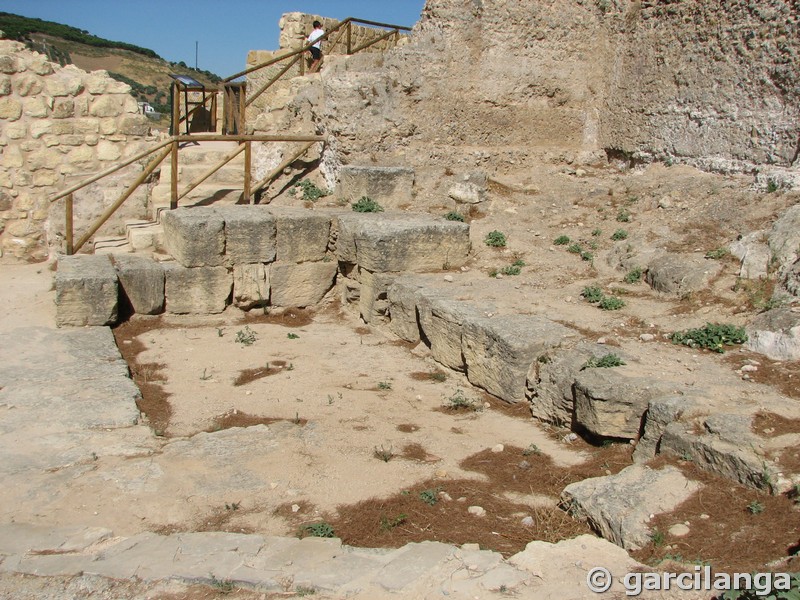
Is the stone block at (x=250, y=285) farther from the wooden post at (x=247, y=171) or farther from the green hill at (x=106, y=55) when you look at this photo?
the green hill at (x=106, y=55)

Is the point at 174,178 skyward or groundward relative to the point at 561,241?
skyward

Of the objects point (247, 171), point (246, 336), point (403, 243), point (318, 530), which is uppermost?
point (247, 171)

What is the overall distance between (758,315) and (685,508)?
272 cm

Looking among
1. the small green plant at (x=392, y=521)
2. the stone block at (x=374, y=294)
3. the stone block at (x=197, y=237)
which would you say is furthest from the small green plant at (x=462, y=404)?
the stone block at (x=197, y=237)

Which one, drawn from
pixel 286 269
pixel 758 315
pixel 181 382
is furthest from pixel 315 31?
pixel 758 315

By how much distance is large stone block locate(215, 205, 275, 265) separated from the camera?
28.5 ft

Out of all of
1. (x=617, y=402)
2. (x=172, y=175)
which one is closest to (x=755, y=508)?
(x=617, y=402)

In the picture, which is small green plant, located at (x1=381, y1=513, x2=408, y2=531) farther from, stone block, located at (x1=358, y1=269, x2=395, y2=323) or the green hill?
the green hill

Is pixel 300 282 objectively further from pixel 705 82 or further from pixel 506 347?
pixel 705 82

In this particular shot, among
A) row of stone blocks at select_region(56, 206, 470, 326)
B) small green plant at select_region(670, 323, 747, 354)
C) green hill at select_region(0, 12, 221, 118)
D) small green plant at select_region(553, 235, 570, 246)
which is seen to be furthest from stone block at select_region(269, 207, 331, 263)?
green hill at select_region(0, 12, 221, 118)

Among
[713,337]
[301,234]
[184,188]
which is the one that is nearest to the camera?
[713,337]

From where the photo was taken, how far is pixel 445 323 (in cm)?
716

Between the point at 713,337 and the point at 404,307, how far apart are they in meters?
→ 3.12

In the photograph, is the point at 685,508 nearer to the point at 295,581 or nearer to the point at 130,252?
the point at 295,581
